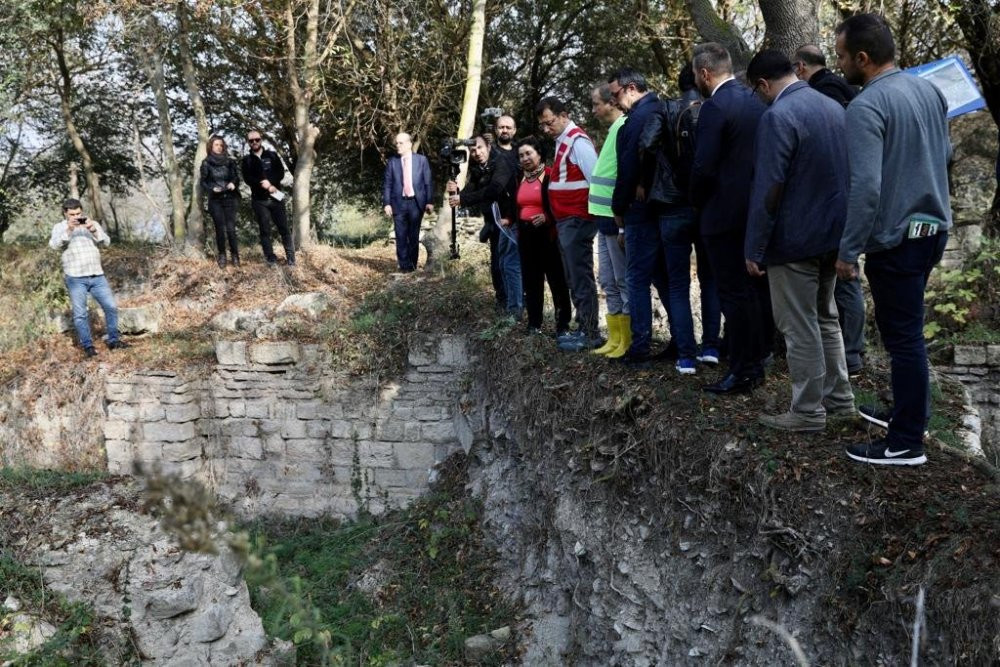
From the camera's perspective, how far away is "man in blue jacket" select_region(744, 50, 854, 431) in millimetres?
3900

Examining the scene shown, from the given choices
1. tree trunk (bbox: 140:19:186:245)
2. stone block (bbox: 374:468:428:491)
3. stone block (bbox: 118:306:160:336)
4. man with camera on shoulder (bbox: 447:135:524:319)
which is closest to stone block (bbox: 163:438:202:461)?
stone block (bbox: 118:306:160:336)

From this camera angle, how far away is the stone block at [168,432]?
906 centimetres

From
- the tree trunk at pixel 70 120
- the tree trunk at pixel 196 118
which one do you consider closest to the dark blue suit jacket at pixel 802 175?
the tree trunk at pixel 196 118

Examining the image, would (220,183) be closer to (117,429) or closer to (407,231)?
(407,231)

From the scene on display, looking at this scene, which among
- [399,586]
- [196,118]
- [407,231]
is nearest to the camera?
[399,586]

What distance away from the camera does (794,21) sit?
5730 mm

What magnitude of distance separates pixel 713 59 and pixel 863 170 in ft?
4.74

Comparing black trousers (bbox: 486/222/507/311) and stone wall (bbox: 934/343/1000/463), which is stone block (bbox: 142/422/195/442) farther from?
stone wall (bbox: 934/343/1000/463)

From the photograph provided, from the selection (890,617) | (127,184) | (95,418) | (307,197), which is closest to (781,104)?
(890,617)

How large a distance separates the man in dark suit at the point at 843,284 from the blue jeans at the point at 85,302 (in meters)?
8.41

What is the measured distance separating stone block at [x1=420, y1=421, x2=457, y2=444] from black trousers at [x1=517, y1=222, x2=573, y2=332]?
7.99 ft

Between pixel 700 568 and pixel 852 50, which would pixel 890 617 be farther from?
pixel 852 50

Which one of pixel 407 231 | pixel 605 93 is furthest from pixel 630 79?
pixel 407 231

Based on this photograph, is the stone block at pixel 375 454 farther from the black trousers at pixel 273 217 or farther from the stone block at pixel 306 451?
the black trousers at pixel 273 217
